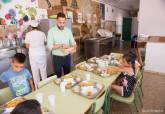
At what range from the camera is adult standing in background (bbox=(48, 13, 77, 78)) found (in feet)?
9.21

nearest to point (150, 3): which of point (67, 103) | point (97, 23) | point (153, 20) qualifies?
point (153, 20)

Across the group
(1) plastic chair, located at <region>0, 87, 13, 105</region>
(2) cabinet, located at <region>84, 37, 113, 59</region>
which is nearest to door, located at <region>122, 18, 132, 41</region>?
(2) cabinet, located at <region>84, 37, 113, 59</region>

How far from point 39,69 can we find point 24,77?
4.88 ft

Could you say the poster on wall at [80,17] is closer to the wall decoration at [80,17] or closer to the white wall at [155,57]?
the wall decoration at [80,17]

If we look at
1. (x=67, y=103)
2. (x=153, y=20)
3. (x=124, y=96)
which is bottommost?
(x=124, y=96)

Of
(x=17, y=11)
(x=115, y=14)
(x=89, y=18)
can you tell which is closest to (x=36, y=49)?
(x=17, y=11)

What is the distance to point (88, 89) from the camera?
193cm

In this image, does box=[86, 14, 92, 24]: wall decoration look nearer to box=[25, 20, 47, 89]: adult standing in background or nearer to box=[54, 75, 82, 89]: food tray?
box=[25, 20, 47, 89]: adult standing in background

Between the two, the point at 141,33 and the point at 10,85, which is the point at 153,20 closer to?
the point at 141,33

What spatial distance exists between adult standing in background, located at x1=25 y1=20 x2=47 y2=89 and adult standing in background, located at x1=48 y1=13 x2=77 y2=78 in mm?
567

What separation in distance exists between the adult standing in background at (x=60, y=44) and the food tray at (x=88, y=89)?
37.7 inches

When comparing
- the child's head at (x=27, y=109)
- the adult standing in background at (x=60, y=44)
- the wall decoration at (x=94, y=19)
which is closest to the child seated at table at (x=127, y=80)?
the adult standing in background at (x=60, y=44)

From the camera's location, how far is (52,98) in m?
1.63

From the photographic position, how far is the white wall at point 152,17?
220 inches
